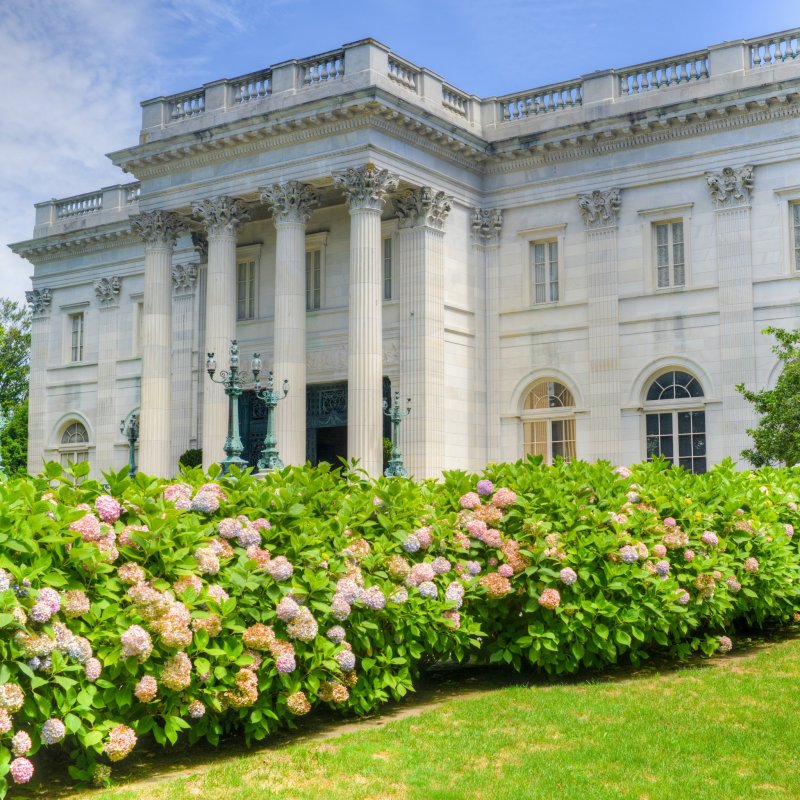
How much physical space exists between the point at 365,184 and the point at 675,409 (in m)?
10.8

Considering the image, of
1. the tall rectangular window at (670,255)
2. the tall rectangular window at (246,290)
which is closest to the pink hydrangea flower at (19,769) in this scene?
the tall rectangular window at (670,255)

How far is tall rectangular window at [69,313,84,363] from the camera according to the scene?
45469 mm

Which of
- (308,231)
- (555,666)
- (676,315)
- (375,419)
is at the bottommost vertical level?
(555,666)

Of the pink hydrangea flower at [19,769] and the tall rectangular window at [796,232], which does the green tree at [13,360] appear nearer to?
the tall rectangular window at [796,232]

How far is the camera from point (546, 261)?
1320 inches

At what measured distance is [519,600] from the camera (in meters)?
11.3

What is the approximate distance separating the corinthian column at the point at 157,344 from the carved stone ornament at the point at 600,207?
1293 centimetres

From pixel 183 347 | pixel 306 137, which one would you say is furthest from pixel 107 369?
pixel 306 137

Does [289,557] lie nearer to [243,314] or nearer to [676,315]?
[676,315]

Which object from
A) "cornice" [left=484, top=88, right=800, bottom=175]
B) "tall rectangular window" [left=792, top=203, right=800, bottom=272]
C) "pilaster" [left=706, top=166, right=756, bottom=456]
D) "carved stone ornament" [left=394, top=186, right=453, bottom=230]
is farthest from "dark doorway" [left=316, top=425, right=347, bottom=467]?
"tall rectangular window" [left=792, top=203, right=800, bottom=272]

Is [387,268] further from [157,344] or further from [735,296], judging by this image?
[735,296]

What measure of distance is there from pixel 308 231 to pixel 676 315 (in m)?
11.9

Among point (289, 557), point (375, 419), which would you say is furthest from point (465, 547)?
point (375, 419)

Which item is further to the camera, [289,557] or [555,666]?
[555,666]
